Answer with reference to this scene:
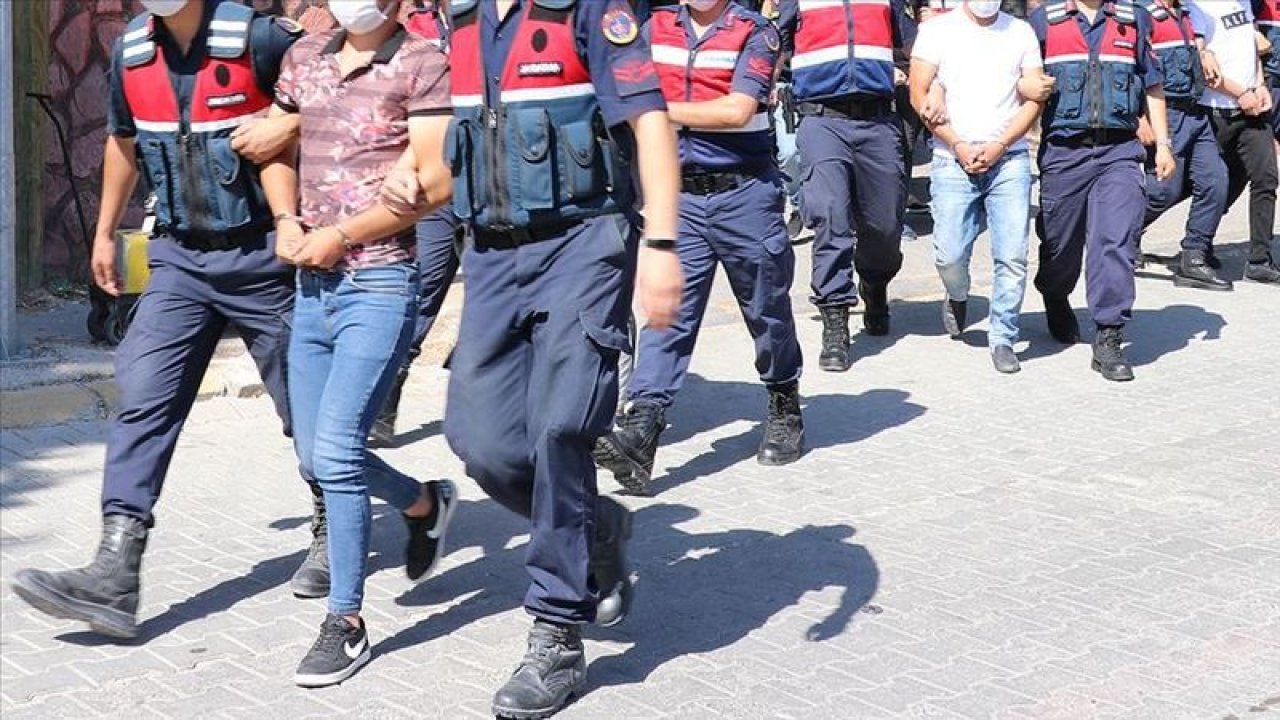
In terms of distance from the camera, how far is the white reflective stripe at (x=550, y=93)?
5008 millimetres

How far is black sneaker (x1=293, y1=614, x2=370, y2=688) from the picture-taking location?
17.2ft

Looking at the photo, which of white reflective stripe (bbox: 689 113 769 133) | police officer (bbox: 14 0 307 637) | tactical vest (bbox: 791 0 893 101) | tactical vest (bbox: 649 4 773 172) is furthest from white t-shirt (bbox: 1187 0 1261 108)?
police officer (bbox: 14 0 307 637)

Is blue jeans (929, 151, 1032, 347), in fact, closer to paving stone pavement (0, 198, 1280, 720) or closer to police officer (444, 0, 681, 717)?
paving stone pavement (0, 198, 1280, 720)

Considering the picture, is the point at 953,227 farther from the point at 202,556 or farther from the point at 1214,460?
the point at 202,556

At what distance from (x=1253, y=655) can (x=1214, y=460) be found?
237 centimetres

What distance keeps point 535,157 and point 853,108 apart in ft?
15.9

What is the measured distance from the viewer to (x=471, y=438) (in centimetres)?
511

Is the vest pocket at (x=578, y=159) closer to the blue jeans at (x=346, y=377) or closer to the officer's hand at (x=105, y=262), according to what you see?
the blue jeans at (x=346, y=377)

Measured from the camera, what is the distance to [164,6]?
18.5 ft

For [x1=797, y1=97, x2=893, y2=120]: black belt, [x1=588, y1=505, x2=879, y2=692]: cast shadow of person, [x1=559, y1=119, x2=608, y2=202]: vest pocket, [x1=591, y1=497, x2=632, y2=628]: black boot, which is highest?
[x1=559, y1=119, x2=608, y2=202]: vest pocket

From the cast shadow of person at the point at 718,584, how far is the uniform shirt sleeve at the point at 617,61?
1580 millimetres

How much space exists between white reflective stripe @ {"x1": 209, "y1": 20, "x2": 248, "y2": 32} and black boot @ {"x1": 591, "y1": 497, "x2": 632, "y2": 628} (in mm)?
1780

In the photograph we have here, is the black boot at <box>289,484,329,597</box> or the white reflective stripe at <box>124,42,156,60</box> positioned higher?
the white reflective stripe at <box>124,42,156,60</box>

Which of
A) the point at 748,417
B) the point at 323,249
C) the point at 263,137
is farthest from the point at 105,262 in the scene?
the point at 748,417
